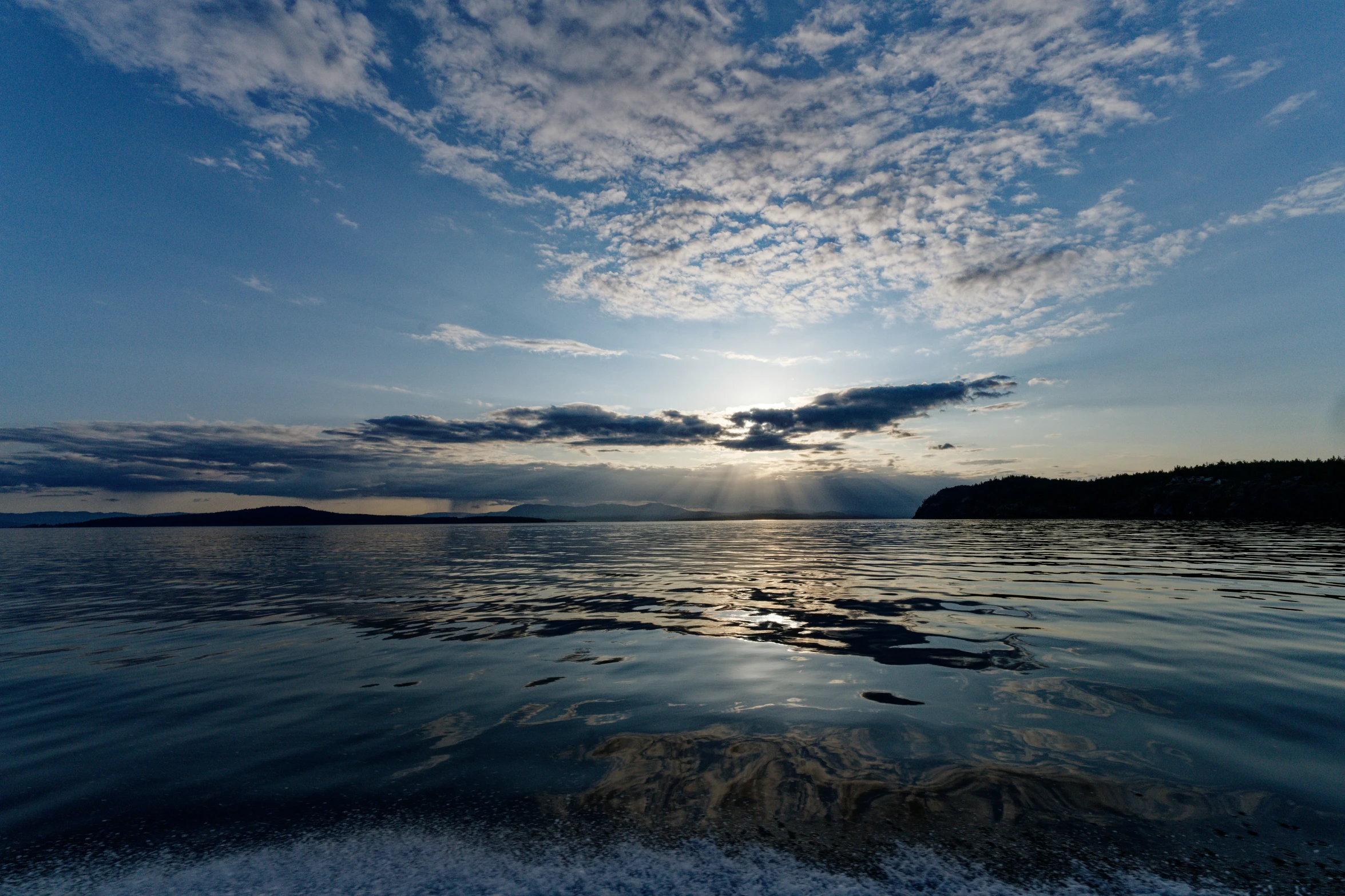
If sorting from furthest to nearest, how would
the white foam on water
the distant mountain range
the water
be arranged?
the distant mountain range → the water → the white foam on water

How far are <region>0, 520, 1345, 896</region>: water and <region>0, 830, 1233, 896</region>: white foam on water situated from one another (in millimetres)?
27

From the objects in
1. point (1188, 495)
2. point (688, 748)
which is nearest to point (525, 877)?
point (688, 748)

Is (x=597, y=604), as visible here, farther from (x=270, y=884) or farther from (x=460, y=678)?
(x=270, y=884)

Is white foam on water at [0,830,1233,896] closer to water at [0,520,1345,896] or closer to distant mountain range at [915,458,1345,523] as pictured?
water at [0,520,1345,896]

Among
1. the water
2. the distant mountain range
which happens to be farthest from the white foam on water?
the distant mountain range

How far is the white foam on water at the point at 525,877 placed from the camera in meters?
3.95

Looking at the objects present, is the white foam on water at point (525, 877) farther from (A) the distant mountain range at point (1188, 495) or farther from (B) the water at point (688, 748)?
(A) the distant mountain range at point (1188, 495)

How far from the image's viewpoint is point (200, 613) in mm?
18609

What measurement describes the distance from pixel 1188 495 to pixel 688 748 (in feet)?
555

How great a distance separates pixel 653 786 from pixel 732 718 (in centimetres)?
234

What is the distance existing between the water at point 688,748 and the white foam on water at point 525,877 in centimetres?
3

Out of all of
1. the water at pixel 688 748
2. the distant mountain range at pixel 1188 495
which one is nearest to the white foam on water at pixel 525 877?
the water at pixel 688 748

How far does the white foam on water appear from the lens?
3.95 meters

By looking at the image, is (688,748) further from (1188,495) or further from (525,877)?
(1188,495)
